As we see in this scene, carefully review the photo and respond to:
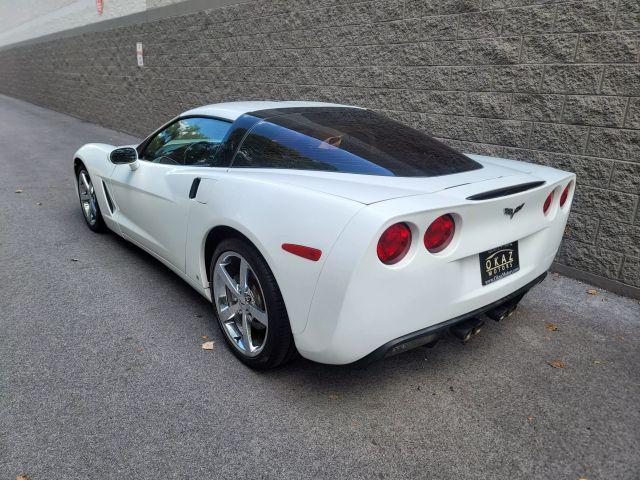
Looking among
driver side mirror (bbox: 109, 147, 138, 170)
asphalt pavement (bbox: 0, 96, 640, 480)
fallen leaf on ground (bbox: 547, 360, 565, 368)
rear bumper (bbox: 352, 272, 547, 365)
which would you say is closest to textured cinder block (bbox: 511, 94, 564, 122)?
asphalt pavement (bbox: 0, 96, 640, 480)

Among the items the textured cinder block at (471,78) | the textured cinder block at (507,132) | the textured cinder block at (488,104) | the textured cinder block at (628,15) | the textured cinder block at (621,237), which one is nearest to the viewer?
the textured cinder block at (628,15)

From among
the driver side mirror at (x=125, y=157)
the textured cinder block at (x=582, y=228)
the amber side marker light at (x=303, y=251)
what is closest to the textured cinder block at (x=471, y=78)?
the textured cinder block at (x=582, y=228)

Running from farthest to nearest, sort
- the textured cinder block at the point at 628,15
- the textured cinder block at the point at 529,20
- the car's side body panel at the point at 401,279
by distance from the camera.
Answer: the textured cinder block at the point at 529,20, the textured cinder block at the point at 628,15, the car's side body panel at the point at 401,279

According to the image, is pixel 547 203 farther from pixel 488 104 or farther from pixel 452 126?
pixel 452 126

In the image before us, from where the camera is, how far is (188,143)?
3.76 metres

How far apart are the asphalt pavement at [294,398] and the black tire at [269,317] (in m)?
0.13

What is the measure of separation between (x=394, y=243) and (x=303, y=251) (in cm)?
41

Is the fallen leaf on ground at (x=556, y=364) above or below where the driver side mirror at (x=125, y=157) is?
below

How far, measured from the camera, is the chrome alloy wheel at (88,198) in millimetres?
5199

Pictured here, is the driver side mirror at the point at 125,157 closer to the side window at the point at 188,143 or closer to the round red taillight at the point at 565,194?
the side window at the point at 188,143

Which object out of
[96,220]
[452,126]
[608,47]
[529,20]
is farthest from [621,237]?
[96,220]

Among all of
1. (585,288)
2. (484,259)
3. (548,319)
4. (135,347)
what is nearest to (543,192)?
(484,259)

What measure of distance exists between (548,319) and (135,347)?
281 cm

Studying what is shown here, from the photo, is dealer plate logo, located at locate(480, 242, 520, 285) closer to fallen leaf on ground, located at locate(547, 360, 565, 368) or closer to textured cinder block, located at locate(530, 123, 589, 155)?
fallen leaf on ground, located at locate(547, 360, 565, 368)
